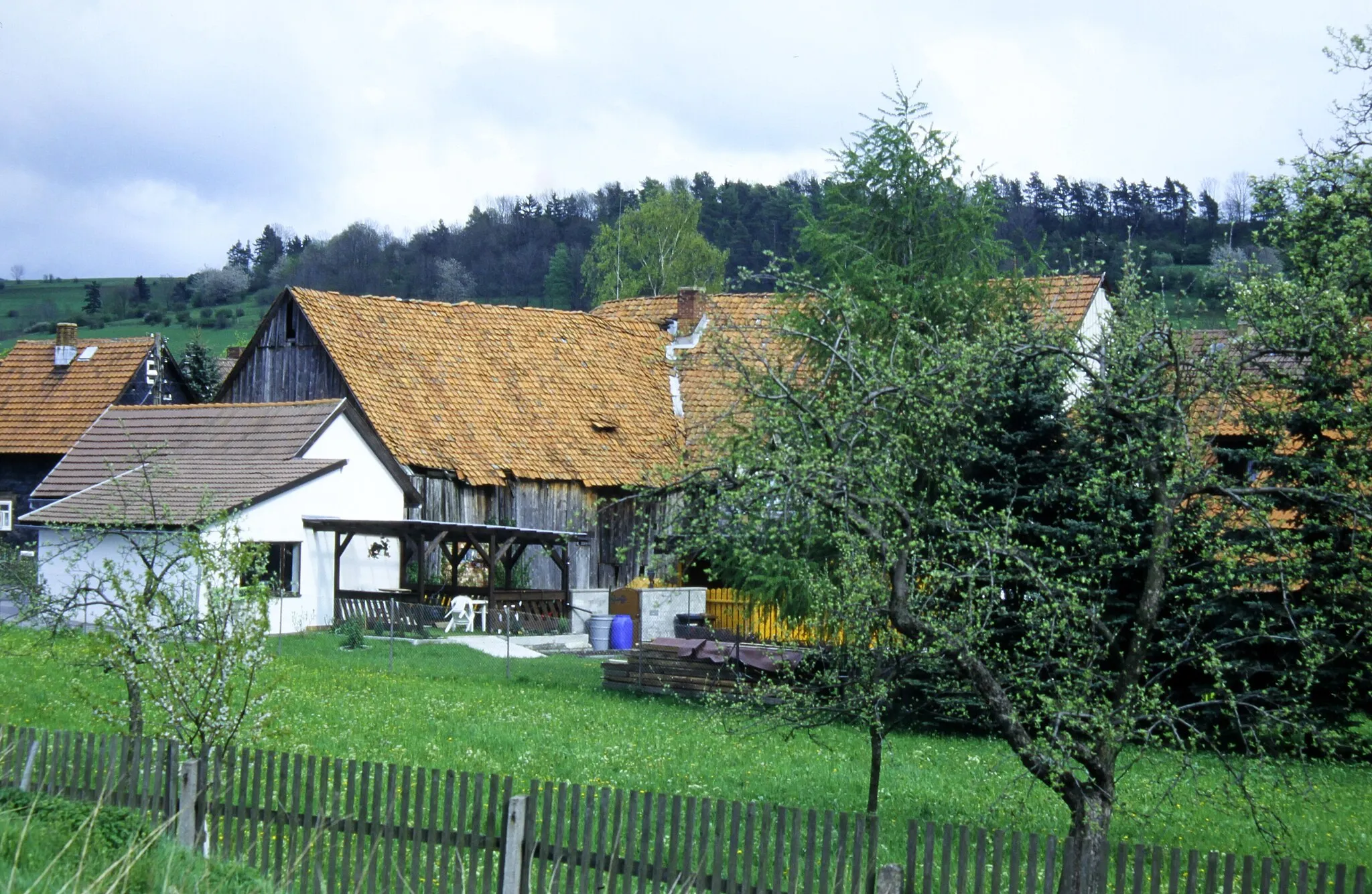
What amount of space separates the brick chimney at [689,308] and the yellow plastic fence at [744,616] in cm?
1361

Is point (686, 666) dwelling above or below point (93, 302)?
below

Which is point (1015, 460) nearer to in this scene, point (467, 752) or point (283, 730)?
point (467, 752)

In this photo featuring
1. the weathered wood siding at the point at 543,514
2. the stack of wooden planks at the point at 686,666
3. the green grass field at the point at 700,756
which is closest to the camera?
the green grass field at the point at 700,756

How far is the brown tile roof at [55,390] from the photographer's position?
42594 millimetres

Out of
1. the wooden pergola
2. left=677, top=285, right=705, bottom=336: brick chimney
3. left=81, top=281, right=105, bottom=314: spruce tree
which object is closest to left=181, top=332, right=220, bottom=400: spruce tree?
left=677, top=285, right=705, bottom=336: brick chimney

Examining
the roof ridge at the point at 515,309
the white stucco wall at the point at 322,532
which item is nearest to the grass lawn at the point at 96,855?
the white stucco wall at the point at 322,532

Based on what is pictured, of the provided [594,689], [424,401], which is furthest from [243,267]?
[594,689]

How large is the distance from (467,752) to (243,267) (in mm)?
125025

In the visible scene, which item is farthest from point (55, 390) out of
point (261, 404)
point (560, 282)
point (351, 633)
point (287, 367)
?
point (560, 282)

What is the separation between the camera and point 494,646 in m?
28.2

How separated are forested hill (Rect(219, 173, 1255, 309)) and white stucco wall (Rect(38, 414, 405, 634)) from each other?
4030cm

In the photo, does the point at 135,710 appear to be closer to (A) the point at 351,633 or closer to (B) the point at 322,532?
(A) the point at 351,633

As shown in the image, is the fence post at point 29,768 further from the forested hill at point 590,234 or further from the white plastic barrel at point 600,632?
the forested hill at point 590,234

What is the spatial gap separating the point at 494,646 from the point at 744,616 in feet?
Result: 16.5
